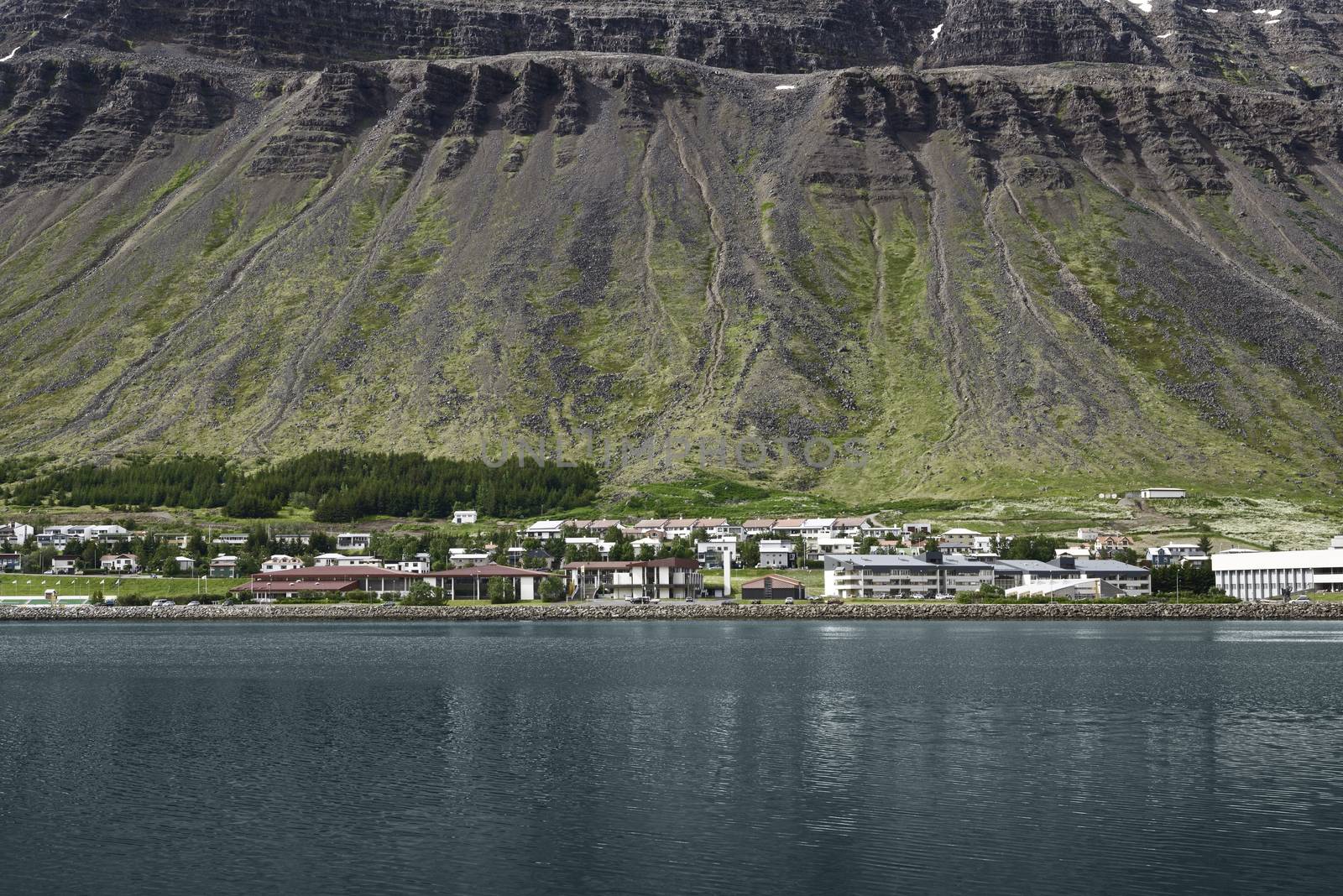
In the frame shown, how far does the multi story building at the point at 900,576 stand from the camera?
147 meters

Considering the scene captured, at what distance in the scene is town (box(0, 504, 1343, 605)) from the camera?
147375 mm

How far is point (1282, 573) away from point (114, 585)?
12399cm

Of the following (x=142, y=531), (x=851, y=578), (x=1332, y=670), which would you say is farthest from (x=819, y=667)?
(x=142, y=531)

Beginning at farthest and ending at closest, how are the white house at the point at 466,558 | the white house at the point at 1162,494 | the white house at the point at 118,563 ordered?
the white house at the point at 1162,494
the white house at the point at 118,563
the white house at the point at 466,558

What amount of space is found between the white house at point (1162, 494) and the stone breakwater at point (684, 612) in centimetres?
4553

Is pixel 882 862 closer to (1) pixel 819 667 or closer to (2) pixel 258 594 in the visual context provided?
(1) pixel 819 667

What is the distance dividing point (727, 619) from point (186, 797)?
98480 mm

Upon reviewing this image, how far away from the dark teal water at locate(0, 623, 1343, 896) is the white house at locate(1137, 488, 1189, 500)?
98.0m

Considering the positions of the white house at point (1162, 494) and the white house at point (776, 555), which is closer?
the white house at point (776, 555)

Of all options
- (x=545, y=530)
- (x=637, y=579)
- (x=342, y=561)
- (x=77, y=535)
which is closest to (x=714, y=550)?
(x=637, y=579)

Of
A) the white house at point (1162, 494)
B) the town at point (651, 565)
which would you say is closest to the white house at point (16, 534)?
the town at point (651, 565)

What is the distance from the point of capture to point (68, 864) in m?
34.3

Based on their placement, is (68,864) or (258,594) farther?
(258,594)

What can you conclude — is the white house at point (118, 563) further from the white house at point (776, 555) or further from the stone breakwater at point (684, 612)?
the white house at point (776, 555)
